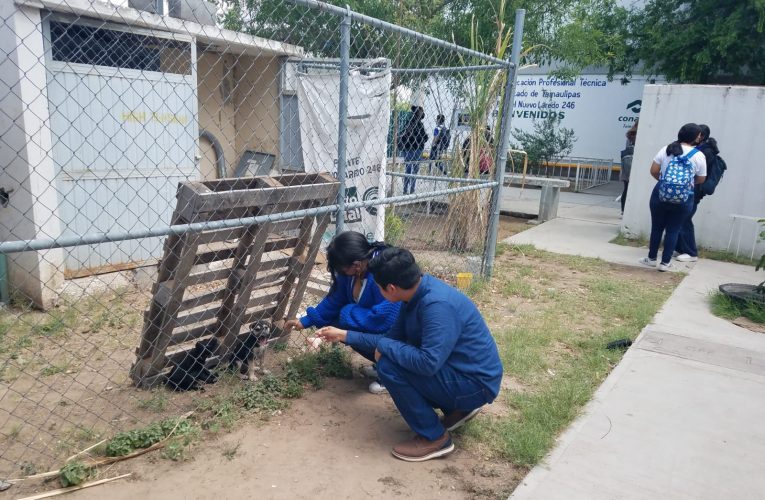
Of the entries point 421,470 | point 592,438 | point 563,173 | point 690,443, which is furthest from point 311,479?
point 563,173

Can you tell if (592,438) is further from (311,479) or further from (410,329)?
(311,479)

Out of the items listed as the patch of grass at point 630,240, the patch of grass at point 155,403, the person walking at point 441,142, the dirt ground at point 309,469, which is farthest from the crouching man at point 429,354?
the patch of grass at point 630,240

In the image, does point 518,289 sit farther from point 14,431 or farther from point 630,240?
point 14,431

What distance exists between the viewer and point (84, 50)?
550cm

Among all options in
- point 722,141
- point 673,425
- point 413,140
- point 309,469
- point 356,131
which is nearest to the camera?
point 309,469

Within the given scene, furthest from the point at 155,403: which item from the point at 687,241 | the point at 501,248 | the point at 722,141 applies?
the point at 722,141

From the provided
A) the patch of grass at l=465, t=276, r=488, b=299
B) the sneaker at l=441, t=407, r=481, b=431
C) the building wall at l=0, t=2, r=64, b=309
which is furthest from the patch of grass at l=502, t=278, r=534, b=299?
the building wall at l=0, t=2, r=64, b=309

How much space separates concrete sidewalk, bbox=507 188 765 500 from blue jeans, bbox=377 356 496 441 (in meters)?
Answer: 0.46

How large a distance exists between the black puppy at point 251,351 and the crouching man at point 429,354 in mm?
898

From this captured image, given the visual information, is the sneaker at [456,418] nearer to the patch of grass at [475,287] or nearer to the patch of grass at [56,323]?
the patch of grass at [475,287]

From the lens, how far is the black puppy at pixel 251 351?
3539 millimetres

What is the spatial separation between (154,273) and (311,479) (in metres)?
3.77

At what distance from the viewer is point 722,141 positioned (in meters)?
7.83

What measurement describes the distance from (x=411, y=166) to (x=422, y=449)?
6041 mm
